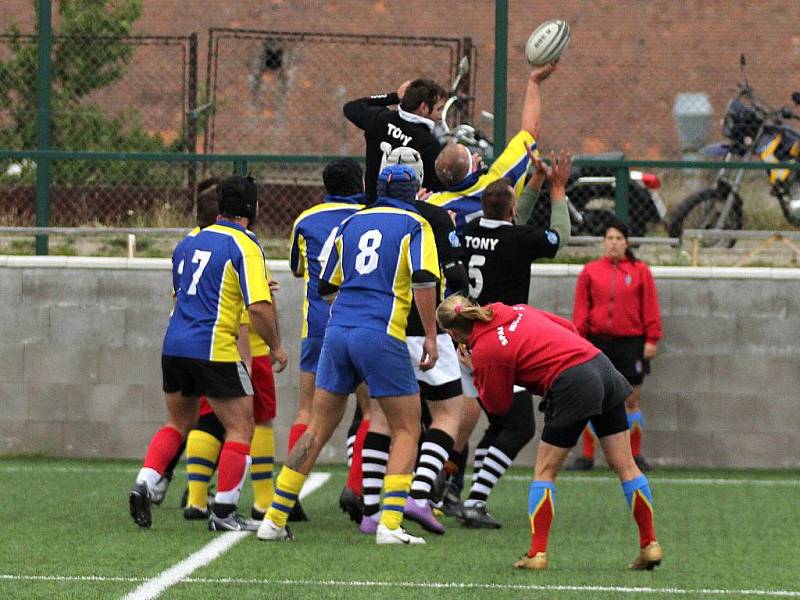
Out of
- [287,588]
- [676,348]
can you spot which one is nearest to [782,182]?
[676,348]

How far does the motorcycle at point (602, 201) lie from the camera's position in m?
13.2

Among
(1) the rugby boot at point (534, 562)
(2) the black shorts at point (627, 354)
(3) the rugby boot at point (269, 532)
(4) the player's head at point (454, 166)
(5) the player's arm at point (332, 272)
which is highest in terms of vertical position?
(4) the player's head at point (454, 166)

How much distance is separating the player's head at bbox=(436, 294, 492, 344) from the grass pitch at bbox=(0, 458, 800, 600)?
3.44 ft

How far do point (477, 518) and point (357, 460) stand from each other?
2.50ft

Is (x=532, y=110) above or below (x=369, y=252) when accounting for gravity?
above

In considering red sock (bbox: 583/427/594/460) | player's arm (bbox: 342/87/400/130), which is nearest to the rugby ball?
player's arm (bbox: 342/87/400/130)

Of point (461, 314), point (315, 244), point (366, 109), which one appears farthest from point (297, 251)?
point (461, 314)

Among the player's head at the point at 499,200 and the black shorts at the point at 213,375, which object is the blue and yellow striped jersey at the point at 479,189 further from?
the black shorts at the point at 213,375

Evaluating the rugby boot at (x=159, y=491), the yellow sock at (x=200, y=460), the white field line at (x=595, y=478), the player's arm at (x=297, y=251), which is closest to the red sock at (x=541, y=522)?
the yellow sock at (x=200, y=460)

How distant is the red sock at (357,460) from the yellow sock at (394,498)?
84 cm

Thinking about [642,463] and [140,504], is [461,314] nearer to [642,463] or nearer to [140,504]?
[140,504]

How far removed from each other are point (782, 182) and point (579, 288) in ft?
6.19

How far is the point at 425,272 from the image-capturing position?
822 cm

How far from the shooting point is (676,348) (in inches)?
504
